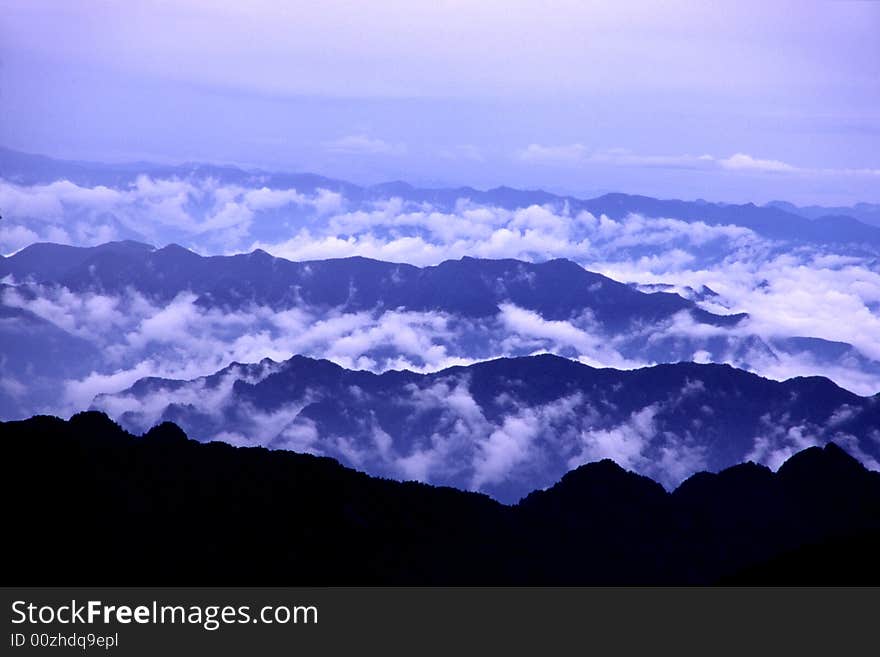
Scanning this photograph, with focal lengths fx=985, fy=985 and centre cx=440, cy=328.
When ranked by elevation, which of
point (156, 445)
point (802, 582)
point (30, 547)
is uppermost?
point (156, 445)

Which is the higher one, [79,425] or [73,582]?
[79,425]

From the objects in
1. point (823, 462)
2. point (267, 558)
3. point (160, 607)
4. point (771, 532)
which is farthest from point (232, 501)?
point (823, 462)

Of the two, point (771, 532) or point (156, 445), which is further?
point (771, 532)

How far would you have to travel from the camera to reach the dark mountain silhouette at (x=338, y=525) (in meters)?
67.8

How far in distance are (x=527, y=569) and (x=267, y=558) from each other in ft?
73.0

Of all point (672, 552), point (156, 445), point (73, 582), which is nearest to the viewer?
point (73, 582)

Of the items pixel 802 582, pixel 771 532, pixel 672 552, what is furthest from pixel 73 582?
pixel 771 532

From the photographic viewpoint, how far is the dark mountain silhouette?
67.8 meters

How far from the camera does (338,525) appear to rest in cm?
7844

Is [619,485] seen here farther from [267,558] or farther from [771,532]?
[267,558]

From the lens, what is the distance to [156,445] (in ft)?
266

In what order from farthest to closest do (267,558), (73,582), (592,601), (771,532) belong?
(771,532)
(267,558)
(73,582)
(592,601)

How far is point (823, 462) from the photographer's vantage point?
11181 centimetres

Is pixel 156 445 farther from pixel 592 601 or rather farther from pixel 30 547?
pixel 592 601
